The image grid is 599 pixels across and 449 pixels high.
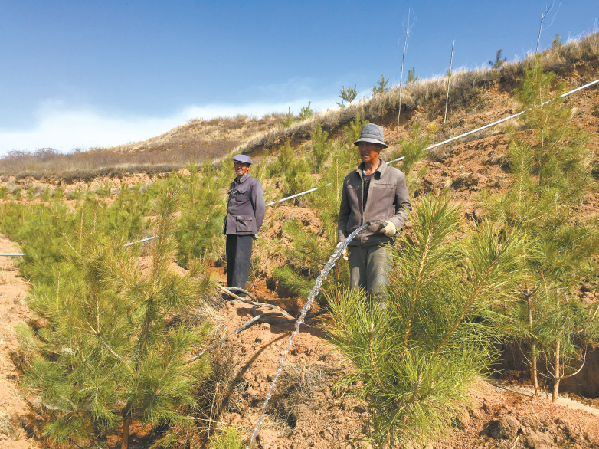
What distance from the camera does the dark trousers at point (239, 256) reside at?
3994 millimetres

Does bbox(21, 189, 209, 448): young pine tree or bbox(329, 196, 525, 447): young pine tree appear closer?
bbox(329, 196, 525, 447): young pine tree

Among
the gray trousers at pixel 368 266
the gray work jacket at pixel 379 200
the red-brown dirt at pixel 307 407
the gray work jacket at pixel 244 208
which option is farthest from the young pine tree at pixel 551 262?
the gray work jacket at pixel 244 208

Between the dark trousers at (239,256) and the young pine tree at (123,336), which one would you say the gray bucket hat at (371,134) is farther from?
the dark trousers at (239,256)

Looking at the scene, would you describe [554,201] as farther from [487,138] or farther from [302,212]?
[487,138]

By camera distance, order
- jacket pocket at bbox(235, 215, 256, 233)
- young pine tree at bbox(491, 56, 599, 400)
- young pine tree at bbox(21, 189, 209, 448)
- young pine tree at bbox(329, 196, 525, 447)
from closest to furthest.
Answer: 1. young pine tree at bbox(329, 196, 525, 447)
2. young pine tree at bbox(21, 189, 209, 448)
3. young pine tree at bbox(491, 56, 599, 400)
4. jacket pocket at bbox(235, 215, 256, 233)

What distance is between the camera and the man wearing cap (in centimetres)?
396

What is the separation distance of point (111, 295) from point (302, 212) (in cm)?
507

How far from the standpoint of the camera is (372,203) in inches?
95.7

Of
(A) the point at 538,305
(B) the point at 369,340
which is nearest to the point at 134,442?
(B) the point at 369,340

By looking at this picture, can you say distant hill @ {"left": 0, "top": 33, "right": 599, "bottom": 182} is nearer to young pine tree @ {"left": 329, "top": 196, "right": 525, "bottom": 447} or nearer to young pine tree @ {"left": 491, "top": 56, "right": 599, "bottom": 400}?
young pine tree @ {"left": 491, "top": 56, "right": 599, "bottom": 400}

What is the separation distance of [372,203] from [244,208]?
1952 millimetres

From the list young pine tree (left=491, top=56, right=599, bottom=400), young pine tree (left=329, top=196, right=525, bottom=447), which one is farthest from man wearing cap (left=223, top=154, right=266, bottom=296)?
young pine tree (left=329, top=196, right=525, bottom=447)

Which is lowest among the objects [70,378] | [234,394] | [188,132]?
[234,394]

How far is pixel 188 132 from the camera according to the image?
136ft
